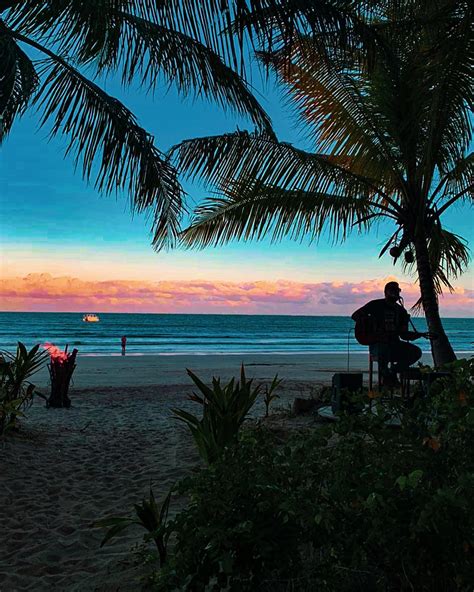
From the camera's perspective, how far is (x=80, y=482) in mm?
4121

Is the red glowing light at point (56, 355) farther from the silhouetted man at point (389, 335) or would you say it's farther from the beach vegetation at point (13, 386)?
the silhouetted man at point (389, 335)

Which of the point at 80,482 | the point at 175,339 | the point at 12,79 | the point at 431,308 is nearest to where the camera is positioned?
the point at 80,482

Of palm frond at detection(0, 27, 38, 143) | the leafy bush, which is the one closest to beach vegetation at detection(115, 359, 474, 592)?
the leafy bush

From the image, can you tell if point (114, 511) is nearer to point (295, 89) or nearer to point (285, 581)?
point (285, 581)

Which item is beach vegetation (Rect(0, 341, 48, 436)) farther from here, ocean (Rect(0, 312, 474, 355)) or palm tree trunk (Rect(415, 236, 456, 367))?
ocean (Rect(0, 312, 474, 355))

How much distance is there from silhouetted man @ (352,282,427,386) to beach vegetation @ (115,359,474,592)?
3655 millimetres

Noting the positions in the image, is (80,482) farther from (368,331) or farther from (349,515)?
(368,331)

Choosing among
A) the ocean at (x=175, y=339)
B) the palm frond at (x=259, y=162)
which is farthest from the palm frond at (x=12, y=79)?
the ocean at (x=175, y=339)

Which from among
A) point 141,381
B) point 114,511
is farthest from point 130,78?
point 141,381

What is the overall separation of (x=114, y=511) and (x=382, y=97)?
6937mm

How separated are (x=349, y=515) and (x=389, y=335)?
4099mm

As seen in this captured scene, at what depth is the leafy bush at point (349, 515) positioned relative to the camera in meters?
1.60

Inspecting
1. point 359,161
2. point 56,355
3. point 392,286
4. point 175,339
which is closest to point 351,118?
point 359,161

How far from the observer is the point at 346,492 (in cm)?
174
